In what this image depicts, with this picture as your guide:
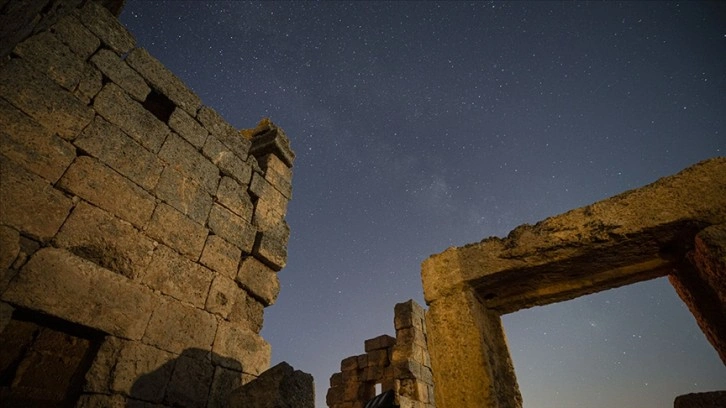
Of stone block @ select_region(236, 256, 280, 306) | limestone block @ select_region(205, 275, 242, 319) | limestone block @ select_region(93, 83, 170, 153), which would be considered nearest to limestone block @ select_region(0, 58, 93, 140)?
limestone block @ select_region(93, 83, 170, 153)

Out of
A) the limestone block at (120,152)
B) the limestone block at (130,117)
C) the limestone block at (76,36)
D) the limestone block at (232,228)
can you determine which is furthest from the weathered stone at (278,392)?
the limestone block at (76,36)

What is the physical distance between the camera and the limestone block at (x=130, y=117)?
2980mm

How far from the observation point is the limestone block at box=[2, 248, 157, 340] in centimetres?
220

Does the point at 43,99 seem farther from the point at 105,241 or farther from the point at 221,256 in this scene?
the point at 221,256

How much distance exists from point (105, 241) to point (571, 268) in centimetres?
363

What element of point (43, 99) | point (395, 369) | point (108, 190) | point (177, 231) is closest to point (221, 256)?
point (177, 231)

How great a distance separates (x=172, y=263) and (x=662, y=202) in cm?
386

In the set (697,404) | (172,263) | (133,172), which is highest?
(133,172)

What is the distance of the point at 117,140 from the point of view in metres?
2.97

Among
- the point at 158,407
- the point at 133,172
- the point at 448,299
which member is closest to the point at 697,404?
the point at 448,299

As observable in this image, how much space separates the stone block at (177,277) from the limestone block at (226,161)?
1.17m

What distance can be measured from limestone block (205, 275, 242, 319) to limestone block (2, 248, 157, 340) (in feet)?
1.85

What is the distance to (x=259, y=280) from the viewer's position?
3830 mm

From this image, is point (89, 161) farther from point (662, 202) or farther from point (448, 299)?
point (662, 202)
